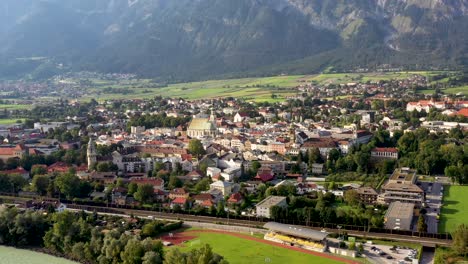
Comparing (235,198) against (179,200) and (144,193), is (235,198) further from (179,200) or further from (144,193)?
(144,193)

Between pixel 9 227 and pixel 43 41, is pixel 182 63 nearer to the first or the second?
pixel 43 41

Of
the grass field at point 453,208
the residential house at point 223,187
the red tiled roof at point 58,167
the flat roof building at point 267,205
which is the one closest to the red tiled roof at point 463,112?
the grass field at point 453,208

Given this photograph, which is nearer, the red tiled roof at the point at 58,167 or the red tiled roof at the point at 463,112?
the red tiled roof at the point at 58,167

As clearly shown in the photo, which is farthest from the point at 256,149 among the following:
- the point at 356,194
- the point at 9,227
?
the point at 9,227

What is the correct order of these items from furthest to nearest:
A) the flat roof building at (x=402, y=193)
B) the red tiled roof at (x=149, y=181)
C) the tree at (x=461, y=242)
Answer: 1. the red tiled roof at (x=149, y=181)
2. the flat roof building at (x=402, y=193)
3. the tree at (x=461, y=242)

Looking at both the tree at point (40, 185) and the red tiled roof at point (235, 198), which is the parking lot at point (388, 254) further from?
the tree at point (40, 185)
